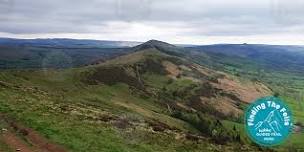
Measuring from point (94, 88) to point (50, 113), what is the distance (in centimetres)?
8961

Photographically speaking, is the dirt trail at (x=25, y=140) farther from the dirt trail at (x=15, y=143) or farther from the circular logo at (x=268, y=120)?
the circular logo at (x=268, y=120)

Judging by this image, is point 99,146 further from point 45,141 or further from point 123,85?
point 123,85

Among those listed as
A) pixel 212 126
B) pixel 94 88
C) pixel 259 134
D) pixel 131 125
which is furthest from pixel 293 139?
pixel 259 134

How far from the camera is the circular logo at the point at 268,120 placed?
2698 cm

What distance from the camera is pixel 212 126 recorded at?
157 metres

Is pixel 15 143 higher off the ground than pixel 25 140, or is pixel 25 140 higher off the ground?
pixel 15 143

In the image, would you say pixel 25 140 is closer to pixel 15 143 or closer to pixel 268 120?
pixel 15 143

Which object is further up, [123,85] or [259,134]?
[259,134]

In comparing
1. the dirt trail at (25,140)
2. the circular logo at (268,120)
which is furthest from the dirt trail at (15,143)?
the circular logo at (268,120)

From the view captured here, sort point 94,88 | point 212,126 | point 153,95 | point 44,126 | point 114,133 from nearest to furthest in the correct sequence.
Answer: point 44,126, point 114,133, point 94,88, point 212,126, point 153,95

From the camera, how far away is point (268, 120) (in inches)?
1066

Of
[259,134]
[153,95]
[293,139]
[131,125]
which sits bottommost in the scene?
[293,139]

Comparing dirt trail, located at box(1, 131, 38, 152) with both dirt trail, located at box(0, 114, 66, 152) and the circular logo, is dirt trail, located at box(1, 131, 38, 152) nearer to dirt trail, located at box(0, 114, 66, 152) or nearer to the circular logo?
dirt trail, located at box(0, 114, 66, 152)

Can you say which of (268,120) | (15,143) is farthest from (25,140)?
(268,120)
